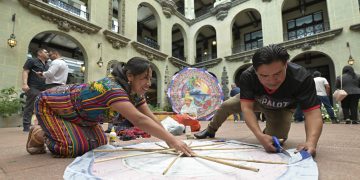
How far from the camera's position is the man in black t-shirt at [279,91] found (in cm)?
132

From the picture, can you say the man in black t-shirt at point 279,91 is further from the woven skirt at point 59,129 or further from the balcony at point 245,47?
the balcony at point 245,47

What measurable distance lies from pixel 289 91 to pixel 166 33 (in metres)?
11.5

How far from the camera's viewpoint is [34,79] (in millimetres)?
3576

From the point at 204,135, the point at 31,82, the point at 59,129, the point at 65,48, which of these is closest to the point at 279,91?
the point at 204,135

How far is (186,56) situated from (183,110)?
990 cm

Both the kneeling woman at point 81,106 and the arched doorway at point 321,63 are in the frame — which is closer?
the kneeling woman at point 81,106

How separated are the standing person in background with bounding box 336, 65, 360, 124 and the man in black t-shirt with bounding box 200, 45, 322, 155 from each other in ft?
13.2

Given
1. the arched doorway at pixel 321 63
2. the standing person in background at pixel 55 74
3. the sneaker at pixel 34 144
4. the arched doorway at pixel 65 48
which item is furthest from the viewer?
the arched doorway at pixel 321 63

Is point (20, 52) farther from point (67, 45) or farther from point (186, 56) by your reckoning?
point (186, 56)

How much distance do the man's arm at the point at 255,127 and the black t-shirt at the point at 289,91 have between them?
64 mm

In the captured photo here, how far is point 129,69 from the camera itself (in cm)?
144

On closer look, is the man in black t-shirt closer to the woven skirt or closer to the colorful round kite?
the woven skirt

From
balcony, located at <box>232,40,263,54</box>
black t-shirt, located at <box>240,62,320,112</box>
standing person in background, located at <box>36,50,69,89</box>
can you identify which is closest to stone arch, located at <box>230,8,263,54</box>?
balcony, located at <box>232,40,263,54</box>

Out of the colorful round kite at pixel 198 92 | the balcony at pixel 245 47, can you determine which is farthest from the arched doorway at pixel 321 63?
the colorful round kite at pixel 198 92
